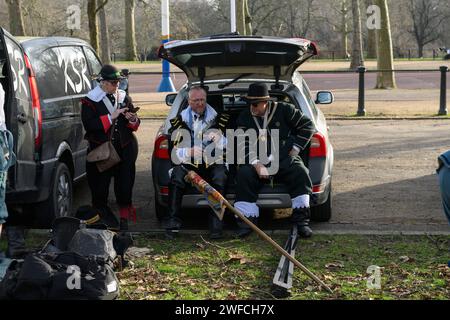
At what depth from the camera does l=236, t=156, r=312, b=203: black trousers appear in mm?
6926

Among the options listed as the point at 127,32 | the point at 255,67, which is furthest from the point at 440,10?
the point at 255,67

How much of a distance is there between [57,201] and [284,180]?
2170 mm

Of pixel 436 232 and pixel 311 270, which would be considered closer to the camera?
pixel 311 270

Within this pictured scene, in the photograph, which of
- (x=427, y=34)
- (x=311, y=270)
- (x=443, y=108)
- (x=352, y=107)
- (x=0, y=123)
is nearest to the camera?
(x=0, y=123)

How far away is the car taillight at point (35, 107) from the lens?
6656 millimetres

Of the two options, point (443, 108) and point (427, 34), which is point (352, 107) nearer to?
point (443, 108)

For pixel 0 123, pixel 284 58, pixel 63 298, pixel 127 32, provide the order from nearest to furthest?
pixel 63 298 → pixel 0 123 → pixel 284 58 → pixel 127 32

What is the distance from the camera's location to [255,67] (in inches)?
315

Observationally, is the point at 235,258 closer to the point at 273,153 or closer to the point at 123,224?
the point at 273,153

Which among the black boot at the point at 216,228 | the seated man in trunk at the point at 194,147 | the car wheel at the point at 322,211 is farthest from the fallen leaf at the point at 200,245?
the car wheel at the point at 322,211

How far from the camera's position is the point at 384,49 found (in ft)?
84.6

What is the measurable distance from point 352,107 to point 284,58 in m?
11.6

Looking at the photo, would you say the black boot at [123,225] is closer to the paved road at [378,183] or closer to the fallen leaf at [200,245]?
the paved road at [378,183]

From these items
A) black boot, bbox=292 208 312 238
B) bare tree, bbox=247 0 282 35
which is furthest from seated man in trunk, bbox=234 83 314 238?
bare tree, bbox=247 0 282 35
